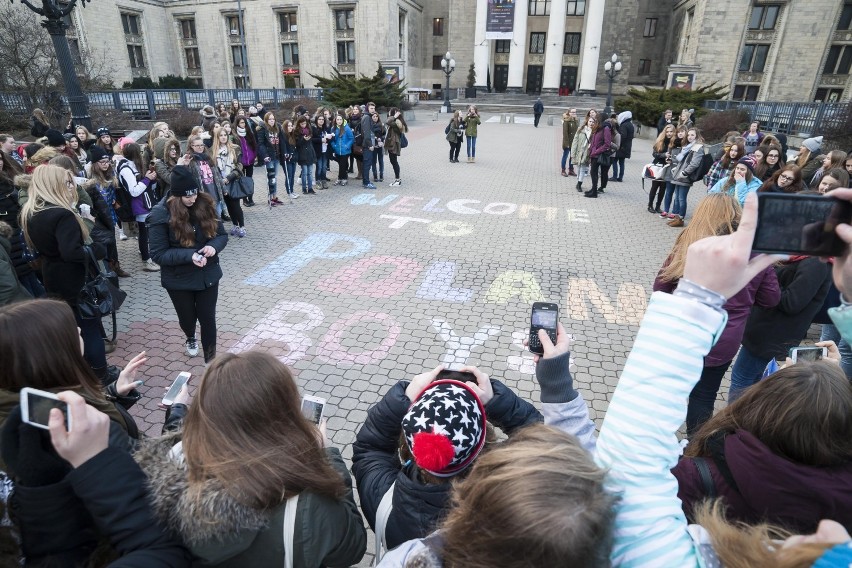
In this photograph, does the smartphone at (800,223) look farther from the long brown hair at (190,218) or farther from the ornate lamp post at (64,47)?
the ornate lamp post at (64,47)

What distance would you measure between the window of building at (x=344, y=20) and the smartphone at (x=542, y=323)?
49.1 meters

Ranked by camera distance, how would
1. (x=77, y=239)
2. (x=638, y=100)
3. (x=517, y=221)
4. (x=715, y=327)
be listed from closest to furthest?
(x=715, y=327) → (x=77, y=239) → (x=517, y=221) → (x=638, y=100)

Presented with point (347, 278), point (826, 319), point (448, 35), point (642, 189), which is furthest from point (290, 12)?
point (826, 319)

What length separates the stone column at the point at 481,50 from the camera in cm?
4428

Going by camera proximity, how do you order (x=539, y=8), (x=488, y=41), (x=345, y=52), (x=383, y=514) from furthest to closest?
Answer: (x=539, y=8) < (x=488, y=41) < (x=345, y=52) < (x=383, y=514)

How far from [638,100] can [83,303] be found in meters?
28.3

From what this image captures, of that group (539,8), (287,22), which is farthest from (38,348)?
(539,8)

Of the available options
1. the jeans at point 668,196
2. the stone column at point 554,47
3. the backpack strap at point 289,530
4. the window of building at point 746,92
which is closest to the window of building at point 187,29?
the stone column at point 554,47

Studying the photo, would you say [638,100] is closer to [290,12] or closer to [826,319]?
[826,319]

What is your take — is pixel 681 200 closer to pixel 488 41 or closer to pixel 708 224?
pixel 708 224

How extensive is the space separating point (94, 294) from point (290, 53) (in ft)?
164

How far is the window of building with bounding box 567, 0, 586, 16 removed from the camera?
47.7 meters

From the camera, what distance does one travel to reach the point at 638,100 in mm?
25562

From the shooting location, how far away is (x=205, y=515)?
4.81 ft
